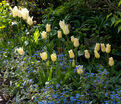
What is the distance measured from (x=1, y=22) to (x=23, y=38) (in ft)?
2.98

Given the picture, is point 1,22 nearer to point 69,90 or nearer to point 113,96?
point 69,90

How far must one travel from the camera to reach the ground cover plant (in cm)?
275

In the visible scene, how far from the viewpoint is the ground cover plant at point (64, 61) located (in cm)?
275

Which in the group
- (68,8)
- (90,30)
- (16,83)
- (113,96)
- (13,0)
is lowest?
(113,96)

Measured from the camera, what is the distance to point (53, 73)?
122 inches

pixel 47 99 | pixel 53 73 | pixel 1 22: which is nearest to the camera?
pixel 47 99

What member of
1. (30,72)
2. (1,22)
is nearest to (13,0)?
(1,22)

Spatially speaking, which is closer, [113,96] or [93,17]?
[113,96]

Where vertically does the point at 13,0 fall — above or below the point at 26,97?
above

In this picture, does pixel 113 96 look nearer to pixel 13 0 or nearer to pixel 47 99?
pixel 47 99

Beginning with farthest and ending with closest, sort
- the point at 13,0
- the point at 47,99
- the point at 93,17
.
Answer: the point at 13,0
the point at 93,17
the point at 47,99

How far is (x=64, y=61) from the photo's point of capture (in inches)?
131

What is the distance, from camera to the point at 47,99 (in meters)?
2.68

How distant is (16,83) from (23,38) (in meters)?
1.24
